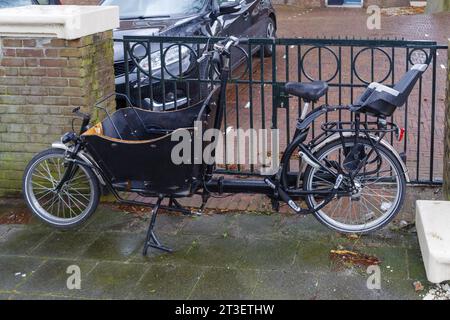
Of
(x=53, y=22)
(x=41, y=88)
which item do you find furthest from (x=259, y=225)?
(x=53, y=22)

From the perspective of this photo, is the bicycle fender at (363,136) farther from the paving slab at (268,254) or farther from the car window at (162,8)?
the car window at (162,8)

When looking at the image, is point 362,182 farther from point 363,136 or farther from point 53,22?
point 53,22

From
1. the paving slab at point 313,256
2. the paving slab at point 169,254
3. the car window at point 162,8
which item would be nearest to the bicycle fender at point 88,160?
the paving slab at point 169,254

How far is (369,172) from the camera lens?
4648 mm

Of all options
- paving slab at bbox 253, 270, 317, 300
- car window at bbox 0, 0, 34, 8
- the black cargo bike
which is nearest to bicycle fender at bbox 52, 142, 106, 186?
the black cargo bike

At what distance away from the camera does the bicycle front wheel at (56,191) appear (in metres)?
4.83

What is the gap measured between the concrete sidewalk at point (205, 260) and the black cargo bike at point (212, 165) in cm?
15

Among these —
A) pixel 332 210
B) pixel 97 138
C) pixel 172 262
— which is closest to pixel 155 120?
pixel 97 138

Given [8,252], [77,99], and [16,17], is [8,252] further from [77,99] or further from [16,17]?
[16,17]

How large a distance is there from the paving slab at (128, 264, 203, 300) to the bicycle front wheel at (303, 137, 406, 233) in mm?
1033

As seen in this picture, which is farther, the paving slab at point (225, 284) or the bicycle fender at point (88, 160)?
the bicycle fender at point (88, 160)

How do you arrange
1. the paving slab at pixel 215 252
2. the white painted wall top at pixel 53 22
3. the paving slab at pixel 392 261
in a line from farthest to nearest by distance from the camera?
the white painted wall top at pixel 53 22, the paving slab at pixel 215 252, the paving slab at pixel 392 261

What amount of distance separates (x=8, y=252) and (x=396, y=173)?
2.72 meters

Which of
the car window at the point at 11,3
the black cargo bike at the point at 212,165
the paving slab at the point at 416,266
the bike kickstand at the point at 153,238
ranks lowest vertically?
the paving slab at the point at 416,266
